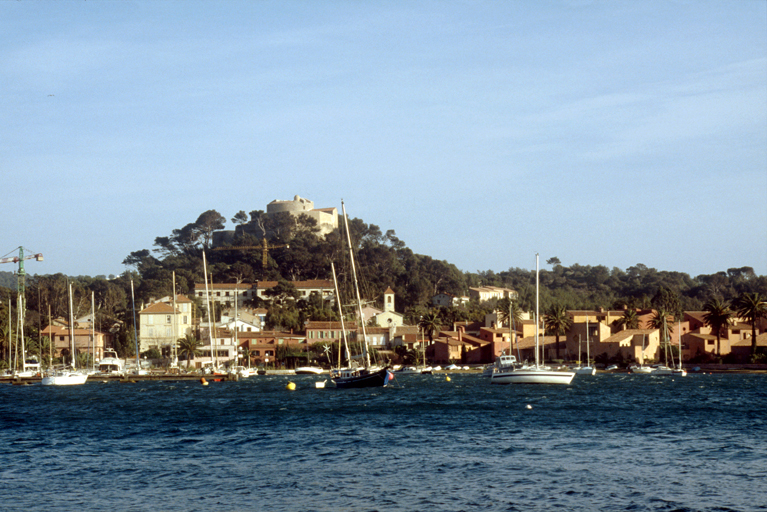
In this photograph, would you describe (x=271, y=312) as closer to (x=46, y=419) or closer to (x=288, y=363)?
(x=288, y=363)

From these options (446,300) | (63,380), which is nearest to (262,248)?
(446,300)

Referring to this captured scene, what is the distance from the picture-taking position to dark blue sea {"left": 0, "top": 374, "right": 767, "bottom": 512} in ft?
71.3

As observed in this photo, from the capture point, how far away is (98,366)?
328ft

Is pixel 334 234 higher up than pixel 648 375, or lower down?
higher up

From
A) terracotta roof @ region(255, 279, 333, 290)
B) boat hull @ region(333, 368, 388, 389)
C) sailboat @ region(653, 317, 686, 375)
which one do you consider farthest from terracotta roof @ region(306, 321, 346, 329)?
boat hull @ region(333, 368, 388, 389)

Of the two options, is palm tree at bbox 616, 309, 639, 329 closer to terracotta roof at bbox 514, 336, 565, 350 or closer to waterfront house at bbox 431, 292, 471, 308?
terracotta roof at bbox 514, 336, 565, 350

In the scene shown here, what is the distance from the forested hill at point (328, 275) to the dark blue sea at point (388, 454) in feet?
276

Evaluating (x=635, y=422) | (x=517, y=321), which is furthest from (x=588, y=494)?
(x=517, y=321)

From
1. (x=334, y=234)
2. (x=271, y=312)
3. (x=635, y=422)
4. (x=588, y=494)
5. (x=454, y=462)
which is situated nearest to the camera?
(x=588, y=494)

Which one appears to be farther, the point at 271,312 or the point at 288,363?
the point at 271,312

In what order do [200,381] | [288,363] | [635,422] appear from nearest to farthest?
[635,422]
[200,381]
[288,363]

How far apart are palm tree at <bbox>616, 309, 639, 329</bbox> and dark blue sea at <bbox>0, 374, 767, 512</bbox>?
165 ft

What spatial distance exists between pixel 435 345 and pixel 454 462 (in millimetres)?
83094

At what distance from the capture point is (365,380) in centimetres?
6397
